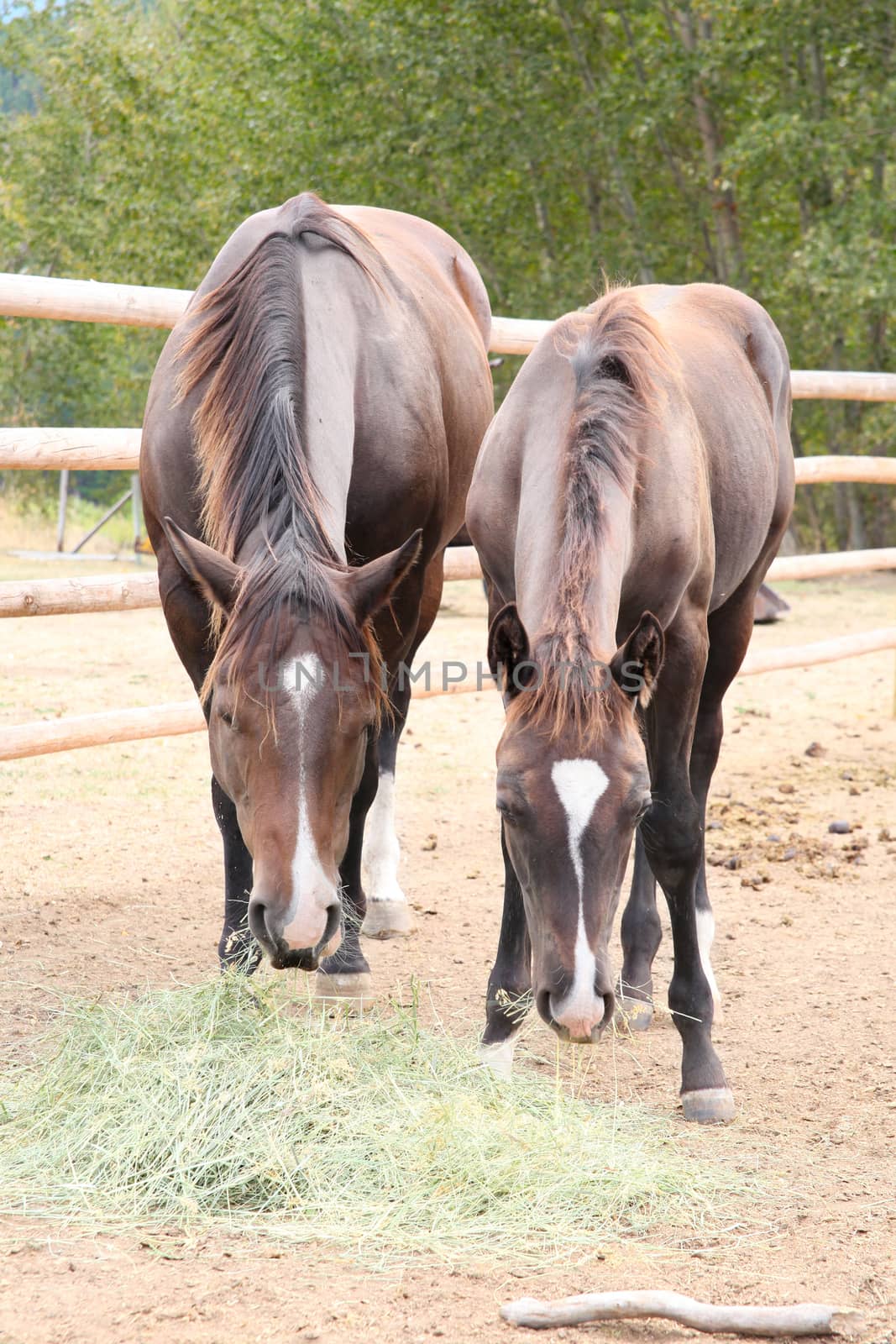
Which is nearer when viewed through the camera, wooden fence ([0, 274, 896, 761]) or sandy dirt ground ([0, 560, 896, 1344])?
sandy dirt ground ([0, 560, 896, 1344])

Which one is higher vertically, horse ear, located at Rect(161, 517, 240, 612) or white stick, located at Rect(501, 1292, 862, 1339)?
horse ear, located at Rect(161, 517, 240, 612)

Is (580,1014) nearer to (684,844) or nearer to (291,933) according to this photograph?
(291,933)

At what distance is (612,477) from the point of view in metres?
2.57

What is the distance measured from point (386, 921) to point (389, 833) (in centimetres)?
37

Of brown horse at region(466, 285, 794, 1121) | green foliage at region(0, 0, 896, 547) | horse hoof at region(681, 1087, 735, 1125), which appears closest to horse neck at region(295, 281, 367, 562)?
brown horse at region(466, 285, 794, 1121)

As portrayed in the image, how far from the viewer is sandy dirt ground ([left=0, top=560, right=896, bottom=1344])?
6.41ft

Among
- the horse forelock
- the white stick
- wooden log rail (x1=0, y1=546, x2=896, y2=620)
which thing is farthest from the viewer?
wooden log rail (x1=0, y1=546, x2=896, y2=620)

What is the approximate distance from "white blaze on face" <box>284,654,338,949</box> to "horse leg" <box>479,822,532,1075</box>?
1.98 feet

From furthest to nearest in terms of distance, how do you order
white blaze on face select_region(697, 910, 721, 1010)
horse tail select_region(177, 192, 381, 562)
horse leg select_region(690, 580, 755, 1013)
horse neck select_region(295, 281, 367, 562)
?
horse leg select_region(690, 580, 755, 1013) < white blaze on face select_region(697, 910, 721, 1010) < horse neck select_region(295, 281, 367, 562) < horse tail select_region(177, 192, 381, 562)

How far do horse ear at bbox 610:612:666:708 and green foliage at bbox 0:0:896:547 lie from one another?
459 inches

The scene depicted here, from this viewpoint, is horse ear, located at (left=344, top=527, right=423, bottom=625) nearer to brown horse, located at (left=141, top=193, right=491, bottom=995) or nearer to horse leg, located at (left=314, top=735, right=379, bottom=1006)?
brown horse, located at (left=141, top=193, right=491, bottom=995)

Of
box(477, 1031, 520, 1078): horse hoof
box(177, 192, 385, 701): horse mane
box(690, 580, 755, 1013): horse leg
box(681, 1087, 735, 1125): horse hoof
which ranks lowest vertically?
box(681, 1087, 735, 1125): horse hoof

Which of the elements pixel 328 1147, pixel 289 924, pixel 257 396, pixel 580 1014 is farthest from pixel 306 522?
pixel 328 1147

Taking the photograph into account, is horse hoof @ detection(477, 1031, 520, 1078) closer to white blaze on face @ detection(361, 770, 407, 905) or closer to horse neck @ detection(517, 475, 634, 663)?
horse neck @ detection(517, 475, 634, 663)
